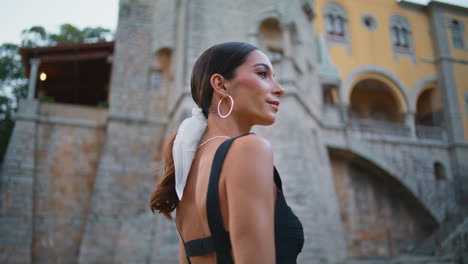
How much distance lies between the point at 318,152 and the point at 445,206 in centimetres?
798

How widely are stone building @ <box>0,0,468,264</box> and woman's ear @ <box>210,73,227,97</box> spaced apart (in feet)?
29.4

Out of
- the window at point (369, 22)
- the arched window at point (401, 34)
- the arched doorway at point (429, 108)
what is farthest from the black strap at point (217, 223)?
the arched window at point (401, 34)

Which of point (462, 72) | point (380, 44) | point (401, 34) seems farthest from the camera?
point (401, 34)

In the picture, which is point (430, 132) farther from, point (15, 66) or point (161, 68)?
point (15, 66)

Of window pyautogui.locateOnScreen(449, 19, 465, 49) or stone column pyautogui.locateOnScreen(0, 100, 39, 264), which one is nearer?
stone column pyautogui.locateOnScreen(0, 100, 39, 264)

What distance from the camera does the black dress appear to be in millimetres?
1242

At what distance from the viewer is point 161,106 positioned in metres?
14.0

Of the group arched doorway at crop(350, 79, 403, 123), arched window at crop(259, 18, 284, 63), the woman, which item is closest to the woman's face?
the woman

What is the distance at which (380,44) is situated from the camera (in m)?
20.8

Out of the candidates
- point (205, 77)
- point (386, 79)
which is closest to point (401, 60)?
point (386, 79)

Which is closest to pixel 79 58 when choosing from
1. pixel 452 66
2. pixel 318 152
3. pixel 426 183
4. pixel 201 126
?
pixel 318 152

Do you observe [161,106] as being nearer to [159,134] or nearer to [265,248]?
[159,134]

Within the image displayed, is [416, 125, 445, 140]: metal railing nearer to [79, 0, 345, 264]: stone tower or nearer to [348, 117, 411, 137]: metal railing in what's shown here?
[348, 117, 411, 137]: metal railing

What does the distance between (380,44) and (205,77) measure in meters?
21.4
